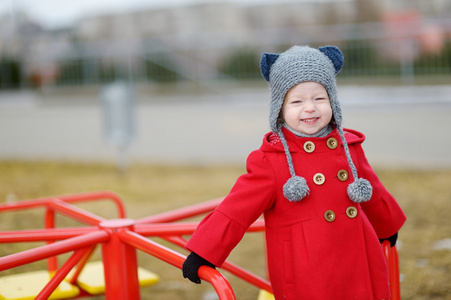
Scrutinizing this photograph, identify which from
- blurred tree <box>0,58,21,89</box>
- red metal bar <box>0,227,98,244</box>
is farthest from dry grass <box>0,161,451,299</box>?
blurred tree <box>0,58,21,89</box>

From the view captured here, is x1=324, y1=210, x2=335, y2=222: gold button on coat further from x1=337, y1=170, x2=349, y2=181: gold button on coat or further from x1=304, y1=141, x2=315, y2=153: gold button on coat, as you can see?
x1=304, y1=141, x2=315, y2=153: gold button on coat

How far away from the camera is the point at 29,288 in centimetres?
292

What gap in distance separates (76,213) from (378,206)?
173 cm

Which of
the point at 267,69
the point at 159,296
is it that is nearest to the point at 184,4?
the point at 159,296

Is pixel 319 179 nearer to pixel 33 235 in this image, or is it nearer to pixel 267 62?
pixel 267 62

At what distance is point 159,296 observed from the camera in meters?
4.13

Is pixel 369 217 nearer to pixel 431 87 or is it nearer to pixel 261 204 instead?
pixel 261 204

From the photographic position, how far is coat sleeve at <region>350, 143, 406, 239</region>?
7.38ft

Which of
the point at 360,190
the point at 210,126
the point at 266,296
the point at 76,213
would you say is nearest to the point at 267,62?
the point at 360,190

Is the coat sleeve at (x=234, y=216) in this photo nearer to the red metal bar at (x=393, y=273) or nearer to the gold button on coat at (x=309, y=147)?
the gold button on coat at (x=309, y=147)

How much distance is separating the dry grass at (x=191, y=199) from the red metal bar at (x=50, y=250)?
1.18 meters

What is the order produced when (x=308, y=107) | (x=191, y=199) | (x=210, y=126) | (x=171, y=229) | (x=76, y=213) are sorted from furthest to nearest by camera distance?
(x=210, y=126)
(x=191, y=199)
(x=76, y=213)
(x=171, y=229)
(x=308, y=107)

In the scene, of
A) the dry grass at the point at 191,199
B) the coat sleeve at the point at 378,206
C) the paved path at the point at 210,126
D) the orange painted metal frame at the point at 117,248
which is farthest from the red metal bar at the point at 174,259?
the paved path at the point at 210,126

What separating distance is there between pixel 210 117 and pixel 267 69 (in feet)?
26.2
